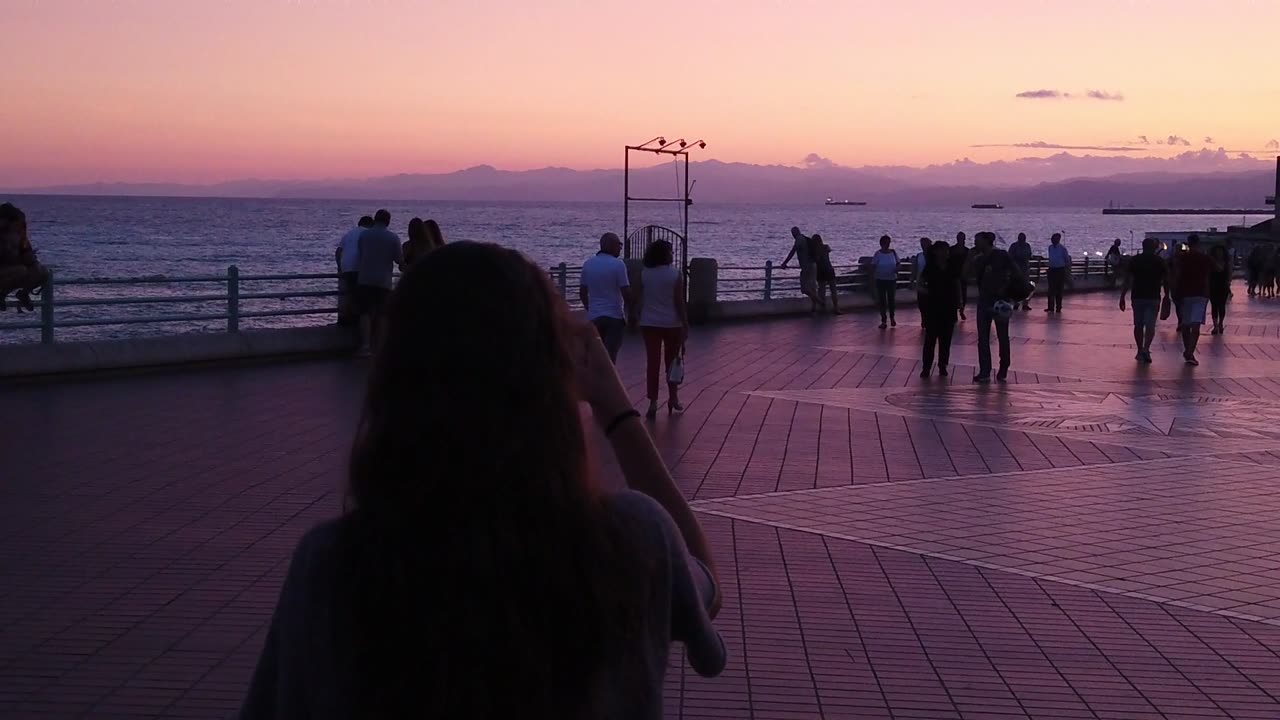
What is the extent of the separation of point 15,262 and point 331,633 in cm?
1086

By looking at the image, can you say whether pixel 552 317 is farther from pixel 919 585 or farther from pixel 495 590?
pixel 919 585

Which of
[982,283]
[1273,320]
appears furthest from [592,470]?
[1273,320]

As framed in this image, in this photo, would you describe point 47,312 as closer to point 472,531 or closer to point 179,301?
point 179,301

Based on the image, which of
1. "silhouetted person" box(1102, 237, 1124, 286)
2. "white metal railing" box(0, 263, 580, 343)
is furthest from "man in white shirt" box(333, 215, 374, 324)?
"silhouetted person" box(1102, 237, 1124, 286)

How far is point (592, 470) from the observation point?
6.42 ft

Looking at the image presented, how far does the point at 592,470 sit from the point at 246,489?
774cm

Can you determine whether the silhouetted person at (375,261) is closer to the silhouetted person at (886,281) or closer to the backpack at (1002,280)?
the backpack at (1002,280)

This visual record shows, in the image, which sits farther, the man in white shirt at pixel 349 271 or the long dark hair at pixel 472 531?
the man in white shirt at pixel 349 271

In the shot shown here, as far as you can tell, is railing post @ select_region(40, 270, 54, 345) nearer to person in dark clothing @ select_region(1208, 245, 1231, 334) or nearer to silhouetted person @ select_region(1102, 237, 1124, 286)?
→ person in dark clothing @ select_region(1208, 245, 1231, 334)

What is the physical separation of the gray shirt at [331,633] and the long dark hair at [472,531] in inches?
1.2

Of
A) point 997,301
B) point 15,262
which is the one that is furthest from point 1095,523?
point 997,301

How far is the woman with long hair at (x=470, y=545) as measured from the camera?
1.86 metres

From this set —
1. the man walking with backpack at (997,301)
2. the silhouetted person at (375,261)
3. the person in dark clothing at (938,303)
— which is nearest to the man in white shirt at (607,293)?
the silhouetted person at (375,261)

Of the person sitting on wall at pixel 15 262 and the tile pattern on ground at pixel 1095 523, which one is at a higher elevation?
the person sitting on wall at pixel 15 262
